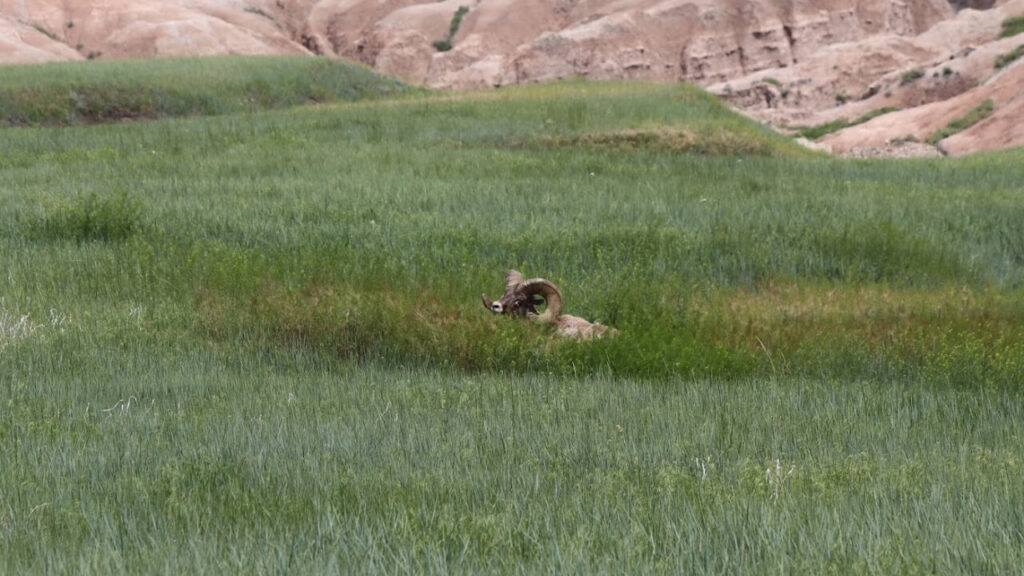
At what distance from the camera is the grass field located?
12.9 ft

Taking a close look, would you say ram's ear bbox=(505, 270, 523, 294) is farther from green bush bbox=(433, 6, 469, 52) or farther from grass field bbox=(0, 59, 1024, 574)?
green bush bbox=(433, 6, 469, 52)

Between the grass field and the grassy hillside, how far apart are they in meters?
7.90

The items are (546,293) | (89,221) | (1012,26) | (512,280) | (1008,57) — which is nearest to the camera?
(546,293)

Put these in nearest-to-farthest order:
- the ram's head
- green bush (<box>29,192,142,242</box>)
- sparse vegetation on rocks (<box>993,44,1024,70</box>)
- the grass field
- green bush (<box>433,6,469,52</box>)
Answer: the grass field, the ram's head, green bush (<box>29,192,142,242</box>), sparse vegetation on rocks (<box>993,44,1024,70</box>), green bush (<box>433,6,469,52</box>)

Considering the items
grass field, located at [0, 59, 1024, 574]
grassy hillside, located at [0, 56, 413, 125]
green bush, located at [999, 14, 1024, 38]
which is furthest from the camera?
green bush, located at [999, 14, 1024, 38]

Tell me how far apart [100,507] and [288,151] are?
16677 mm

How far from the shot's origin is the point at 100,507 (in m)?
4.37

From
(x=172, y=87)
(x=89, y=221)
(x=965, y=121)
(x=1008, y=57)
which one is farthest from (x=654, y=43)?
(x=89, y=221)

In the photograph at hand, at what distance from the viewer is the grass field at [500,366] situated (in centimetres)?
393

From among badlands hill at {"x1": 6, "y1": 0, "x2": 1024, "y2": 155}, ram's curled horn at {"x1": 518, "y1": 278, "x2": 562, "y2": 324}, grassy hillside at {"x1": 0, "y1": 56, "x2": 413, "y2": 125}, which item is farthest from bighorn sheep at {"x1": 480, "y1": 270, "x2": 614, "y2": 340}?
badlands hill at {"x1": 6, "y1": 0, "x2": 1024, "y2": 155}

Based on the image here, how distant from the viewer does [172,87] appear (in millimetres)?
30719

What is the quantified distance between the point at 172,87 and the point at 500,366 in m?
24.3

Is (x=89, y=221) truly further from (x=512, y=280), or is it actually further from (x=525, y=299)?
(x=525, y=299)

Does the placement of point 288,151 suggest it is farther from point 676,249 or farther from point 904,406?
point 904,406
